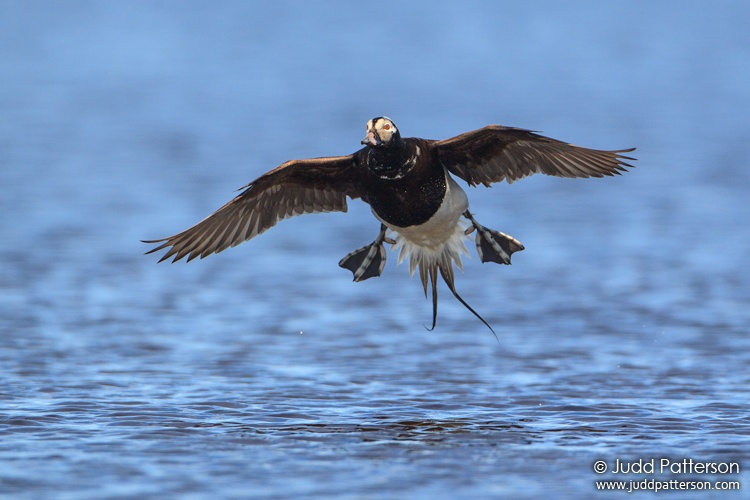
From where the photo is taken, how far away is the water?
313 inches

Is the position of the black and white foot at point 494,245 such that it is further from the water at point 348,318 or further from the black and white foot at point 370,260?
the water at point 348,318

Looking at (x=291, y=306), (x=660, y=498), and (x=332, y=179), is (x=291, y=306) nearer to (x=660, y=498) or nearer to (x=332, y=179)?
(x=332, y=179)

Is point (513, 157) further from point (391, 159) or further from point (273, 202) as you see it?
point (273, 202)

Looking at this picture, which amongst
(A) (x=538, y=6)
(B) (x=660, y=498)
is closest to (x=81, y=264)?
(B) (x=660, y=498)

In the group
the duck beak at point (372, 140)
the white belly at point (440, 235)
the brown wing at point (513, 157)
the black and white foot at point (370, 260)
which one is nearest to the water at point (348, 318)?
the black and white foot at point (370, 260)

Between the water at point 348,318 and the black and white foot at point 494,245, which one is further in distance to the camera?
the black and white foot at point 494,245

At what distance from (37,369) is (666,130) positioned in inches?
699

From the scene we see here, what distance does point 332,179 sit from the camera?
9.76 metres

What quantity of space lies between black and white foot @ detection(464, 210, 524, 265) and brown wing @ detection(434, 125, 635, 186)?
18.5 inches

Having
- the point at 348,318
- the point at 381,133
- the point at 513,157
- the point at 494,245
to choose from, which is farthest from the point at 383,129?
the point at 348,318

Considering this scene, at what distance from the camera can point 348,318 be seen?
40.7 ft

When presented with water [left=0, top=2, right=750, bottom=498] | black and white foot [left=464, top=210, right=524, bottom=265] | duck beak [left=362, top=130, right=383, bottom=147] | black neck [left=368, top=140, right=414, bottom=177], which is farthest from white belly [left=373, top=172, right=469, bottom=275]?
water [left=0, top=2, right=750, bottom=498]

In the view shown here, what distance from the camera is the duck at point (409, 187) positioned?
9.01 m

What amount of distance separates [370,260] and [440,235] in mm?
651
